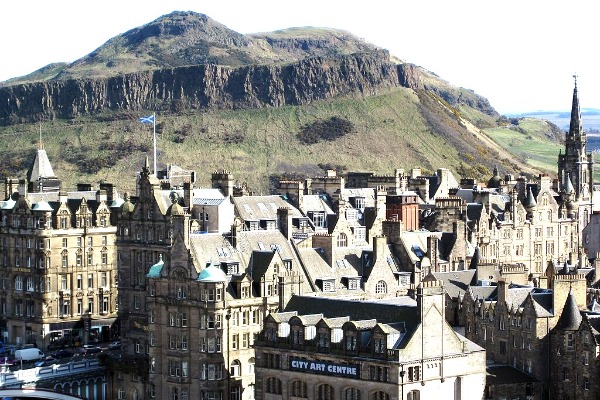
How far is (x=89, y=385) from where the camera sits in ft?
422

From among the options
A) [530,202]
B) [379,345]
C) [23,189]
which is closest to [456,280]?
[379,345]

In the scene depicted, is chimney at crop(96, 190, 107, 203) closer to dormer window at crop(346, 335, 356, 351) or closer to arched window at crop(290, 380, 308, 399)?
arched window at crop(290, 380, 308, 399)

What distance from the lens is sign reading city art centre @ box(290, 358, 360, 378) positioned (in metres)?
104

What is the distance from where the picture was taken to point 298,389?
351ft

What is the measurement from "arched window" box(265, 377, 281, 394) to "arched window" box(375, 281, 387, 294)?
18227 mm

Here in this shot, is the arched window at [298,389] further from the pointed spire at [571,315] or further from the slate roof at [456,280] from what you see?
the slate roof at [456,280]

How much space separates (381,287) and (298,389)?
64.2ft

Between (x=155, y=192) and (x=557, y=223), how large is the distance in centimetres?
6073

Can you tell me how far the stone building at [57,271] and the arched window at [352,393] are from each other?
162 feet

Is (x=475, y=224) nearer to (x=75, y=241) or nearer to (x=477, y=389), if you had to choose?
(x=75, y=241)

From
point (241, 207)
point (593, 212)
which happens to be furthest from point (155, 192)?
point (593, 212)

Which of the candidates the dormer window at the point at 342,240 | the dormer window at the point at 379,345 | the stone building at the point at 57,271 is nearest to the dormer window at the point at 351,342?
the dormer window at the point at 379,345

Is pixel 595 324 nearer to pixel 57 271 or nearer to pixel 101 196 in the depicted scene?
pixel 57 271

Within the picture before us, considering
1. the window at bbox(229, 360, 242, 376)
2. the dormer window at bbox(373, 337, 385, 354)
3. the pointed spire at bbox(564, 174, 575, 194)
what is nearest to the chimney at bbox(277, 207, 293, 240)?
the window at bbox(229, 360, 242, 376)
